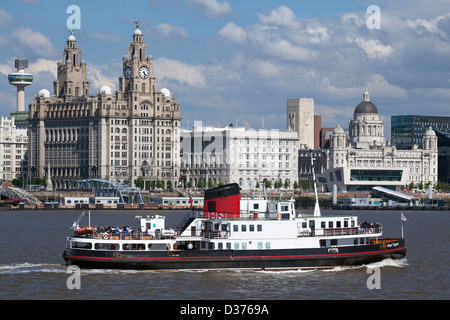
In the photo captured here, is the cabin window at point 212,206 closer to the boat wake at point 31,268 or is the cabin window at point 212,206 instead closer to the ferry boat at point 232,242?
the ferry boat at point 232,242

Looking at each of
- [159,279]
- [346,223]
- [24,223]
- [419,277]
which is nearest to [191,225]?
[159,279]

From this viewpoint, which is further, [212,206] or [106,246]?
[212,206]

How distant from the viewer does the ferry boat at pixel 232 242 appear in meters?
70.6

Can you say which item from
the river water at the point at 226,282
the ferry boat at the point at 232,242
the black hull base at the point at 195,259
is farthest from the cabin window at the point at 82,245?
the river water at the point at 226,282

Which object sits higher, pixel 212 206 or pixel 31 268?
pixel 212 206

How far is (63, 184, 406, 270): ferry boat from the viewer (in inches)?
2781

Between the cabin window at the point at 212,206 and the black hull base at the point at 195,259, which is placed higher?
the cabin window at the point at 212,206

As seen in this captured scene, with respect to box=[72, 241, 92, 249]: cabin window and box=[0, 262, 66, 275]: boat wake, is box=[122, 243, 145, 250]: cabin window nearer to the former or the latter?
box=[72, 241, 92, 249]: cabin window

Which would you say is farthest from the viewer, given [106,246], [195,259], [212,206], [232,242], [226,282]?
[212,206]

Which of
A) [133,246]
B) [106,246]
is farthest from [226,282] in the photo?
[106,246]

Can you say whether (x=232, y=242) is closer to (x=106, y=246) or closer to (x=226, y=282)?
(x=226, y=282)

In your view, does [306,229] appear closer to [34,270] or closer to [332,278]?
[332,278]

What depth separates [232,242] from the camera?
70.9m

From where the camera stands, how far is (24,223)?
135 metres
